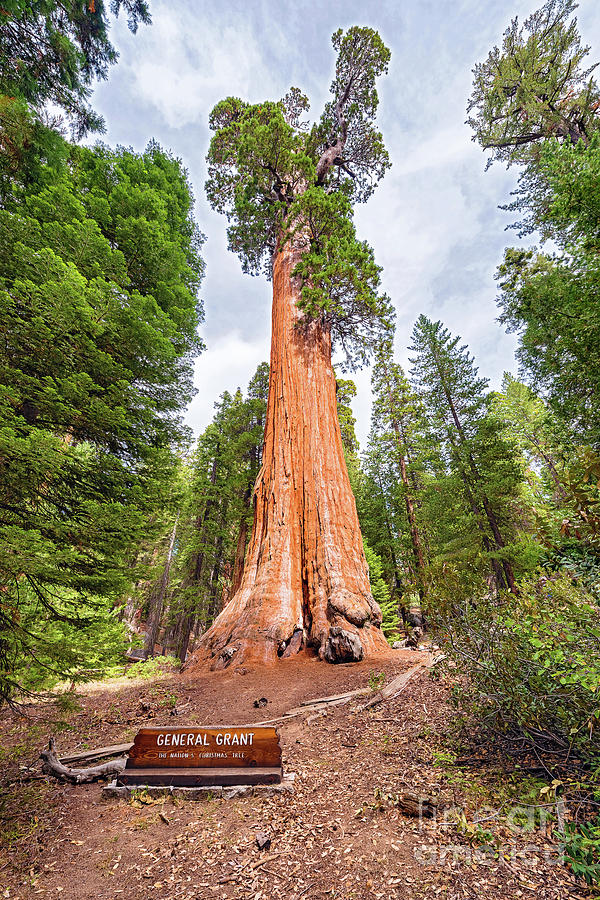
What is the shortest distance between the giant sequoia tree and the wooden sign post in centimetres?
267

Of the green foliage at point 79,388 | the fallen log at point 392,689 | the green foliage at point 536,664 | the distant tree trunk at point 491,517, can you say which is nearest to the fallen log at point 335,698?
the fallen log at point 392,689

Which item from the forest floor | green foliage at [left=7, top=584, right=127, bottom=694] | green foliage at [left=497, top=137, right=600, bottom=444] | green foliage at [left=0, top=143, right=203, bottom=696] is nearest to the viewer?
the forest floor

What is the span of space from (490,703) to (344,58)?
1898 cm

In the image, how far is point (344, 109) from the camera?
42.9 ft

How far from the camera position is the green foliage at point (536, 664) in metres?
2.30

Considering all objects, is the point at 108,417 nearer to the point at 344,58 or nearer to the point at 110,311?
the point at 110,311

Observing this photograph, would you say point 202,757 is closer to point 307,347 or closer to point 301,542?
point 301,542

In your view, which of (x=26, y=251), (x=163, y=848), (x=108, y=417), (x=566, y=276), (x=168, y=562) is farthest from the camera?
(x=168, y=562)

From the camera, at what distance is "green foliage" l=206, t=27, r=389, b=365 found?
8859mm

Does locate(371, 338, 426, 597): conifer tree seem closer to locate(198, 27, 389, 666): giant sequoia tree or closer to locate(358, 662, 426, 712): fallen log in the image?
locate(198, 27, 389, 666): giant sequoia tree

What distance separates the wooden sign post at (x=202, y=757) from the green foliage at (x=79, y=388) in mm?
1216

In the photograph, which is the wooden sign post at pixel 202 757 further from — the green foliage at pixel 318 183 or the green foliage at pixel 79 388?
the green foliage at pixel 318 183

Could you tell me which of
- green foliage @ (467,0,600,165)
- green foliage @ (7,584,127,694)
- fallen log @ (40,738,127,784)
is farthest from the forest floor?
green foliage @ (467,0,600,165)

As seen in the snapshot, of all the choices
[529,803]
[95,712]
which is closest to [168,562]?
[95,712]
